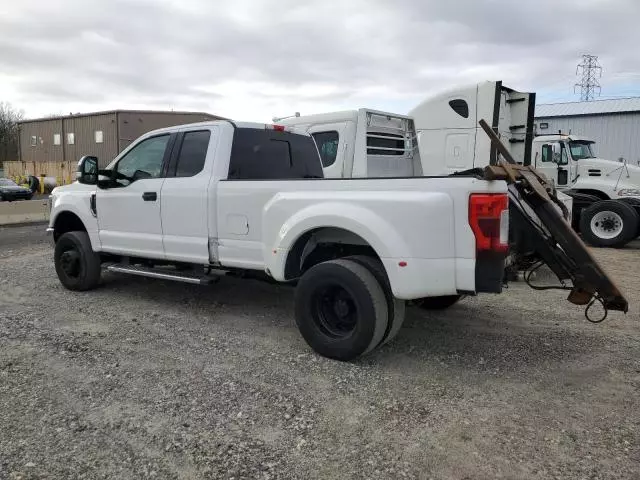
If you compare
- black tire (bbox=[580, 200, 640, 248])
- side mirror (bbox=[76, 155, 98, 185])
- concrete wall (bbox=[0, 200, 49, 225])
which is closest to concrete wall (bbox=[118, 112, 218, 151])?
concrete wall (bbox=[0, 200, 49, 225])

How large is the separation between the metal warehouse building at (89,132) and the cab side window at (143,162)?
22.6 m

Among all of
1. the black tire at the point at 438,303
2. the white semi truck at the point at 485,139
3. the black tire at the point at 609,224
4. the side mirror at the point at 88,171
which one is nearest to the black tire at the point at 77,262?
the side mirror at the point at 88,171

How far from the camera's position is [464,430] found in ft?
10.4

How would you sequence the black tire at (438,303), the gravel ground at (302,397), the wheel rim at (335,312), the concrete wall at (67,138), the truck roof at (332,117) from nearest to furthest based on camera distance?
the gravel ground at (302,397)
the wheel rim at (335,312)
the black tire at (438,303)
the truck roof at (332,117)
the concrete wall at (67,138)

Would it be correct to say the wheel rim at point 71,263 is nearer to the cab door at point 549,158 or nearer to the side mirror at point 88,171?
the side mirror at point 88,171

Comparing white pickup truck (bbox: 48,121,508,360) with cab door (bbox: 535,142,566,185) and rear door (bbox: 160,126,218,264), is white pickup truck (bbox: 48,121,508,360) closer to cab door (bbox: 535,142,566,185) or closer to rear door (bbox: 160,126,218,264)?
rear door (bbox: 160,126,218,264)

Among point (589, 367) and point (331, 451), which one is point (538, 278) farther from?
point (331, 451)

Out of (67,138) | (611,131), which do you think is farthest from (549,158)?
(67,138)

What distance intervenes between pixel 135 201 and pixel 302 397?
10.5ft

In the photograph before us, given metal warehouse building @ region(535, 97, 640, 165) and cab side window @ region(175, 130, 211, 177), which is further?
metal warehouse building @ region(535, 97, 640, 165)

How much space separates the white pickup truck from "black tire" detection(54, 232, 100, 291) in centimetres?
1

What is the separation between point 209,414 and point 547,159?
39.6 ft

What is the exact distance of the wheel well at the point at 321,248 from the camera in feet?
14.5

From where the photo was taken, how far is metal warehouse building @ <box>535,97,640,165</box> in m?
26.6
